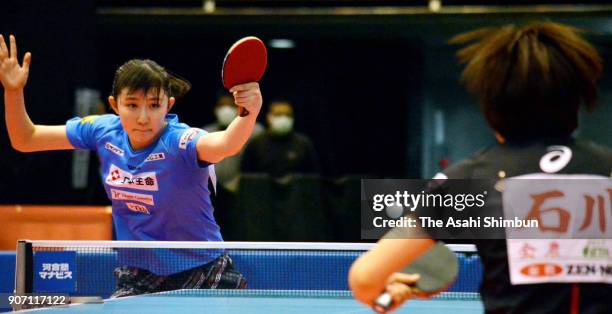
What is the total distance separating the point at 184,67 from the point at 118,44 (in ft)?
2.42

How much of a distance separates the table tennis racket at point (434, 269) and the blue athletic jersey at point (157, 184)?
2.07m

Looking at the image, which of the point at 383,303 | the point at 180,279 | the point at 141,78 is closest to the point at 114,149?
the point at 141,78

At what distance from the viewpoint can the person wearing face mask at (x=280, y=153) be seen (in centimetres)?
966

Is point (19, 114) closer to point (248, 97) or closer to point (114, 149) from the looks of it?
point (114, 149)

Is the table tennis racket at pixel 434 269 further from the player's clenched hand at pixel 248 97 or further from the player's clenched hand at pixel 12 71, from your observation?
the player's clenched hand at pixel 12 71

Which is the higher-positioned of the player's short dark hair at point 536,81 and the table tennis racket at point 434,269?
the player's short dark hair at point 536,81

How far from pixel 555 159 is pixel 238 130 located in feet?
6.49

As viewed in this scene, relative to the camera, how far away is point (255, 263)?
20.2ft

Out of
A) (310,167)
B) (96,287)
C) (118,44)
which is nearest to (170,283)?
(96,287)

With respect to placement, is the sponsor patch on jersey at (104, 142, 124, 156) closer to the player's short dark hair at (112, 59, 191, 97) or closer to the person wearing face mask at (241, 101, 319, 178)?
the player's short dark hair at (112, 59, 191, 97)

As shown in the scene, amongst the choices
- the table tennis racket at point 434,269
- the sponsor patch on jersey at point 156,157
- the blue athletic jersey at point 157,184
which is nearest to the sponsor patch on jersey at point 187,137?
the blue athletic jersey at point 157,184

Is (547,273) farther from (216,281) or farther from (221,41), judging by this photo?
(221,41)

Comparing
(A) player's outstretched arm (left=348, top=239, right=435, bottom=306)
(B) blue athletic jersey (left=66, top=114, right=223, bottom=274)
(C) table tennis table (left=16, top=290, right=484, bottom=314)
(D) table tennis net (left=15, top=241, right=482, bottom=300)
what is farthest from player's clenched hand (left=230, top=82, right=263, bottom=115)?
(A) player's outstretched arm (left=348, top=239, right=435, bottom=306)

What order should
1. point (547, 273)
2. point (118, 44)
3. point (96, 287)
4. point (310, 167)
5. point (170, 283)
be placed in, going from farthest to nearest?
1. point (118, 44)
2. point (310, 167)
3. point (96, 287)
4. point (170, 283)
5. point (547, 273)
